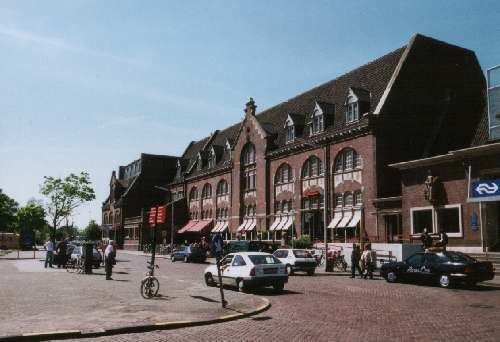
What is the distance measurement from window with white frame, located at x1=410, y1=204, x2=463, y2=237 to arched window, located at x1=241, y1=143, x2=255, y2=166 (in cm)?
2245

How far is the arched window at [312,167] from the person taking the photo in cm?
4034

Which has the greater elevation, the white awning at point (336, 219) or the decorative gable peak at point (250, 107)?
the decorative gable peak at point (250, 107)

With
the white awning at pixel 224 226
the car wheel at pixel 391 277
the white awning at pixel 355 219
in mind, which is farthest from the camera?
the white awning at pixel 224 226

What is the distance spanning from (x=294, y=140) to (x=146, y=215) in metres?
31.2

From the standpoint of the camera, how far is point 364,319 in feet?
39.6

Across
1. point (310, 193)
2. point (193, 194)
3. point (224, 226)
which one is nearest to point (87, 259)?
point (310, 193)

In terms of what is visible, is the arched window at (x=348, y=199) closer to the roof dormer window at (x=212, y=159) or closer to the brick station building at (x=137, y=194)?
the roof dormer window at (x=212, y=159)

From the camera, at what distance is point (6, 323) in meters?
11.1

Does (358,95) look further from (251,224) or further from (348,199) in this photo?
(251,224)

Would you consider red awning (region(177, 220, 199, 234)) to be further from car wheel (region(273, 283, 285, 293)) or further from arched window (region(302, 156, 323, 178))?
car wheel (region(273, 283, 285, 293))

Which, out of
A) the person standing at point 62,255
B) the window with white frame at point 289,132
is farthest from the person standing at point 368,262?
the window with white frame at point 289,132

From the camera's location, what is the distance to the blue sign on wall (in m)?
25.5

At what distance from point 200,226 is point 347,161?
2678 cm

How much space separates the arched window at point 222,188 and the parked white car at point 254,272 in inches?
1444
